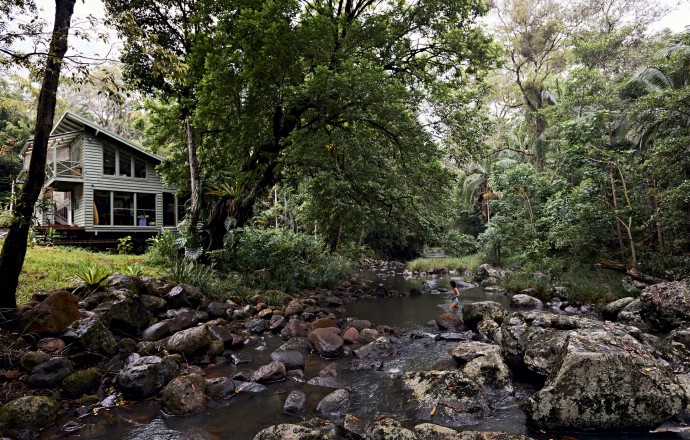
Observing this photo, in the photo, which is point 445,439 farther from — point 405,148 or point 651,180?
point 651,180

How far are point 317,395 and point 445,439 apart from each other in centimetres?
200

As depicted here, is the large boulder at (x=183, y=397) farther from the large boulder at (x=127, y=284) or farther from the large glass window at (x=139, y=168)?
the large glass window at (x=139, y=168)

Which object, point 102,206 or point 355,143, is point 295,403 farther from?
point 102,206

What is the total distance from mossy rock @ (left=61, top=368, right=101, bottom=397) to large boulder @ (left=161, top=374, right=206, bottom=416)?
110cm

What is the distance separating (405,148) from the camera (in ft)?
36.5

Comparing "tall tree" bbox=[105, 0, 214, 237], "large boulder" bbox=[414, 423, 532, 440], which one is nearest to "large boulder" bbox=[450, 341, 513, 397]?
"large boulder" bbox=[414, 423, 532, 440]

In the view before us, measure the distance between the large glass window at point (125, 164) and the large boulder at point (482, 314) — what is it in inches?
781

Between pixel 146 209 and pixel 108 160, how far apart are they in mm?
3242

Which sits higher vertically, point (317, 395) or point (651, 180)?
point (651, 180)

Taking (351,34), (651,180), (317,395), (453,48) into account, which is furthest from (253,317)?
(651,180)

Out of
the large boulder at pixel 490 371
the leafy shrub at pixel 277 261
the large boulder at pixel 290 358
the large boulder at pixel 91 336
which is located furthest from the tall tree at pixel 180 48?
the large boulder at pixel 490 371

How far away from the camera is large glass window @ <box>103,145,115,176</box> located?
20.1 m

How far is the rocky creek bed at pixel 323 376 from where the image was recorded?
415cm

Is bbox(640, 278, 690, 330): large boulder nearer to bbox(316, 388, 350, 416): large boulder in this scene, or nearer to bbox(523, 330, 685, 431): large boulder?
bbox(523, 330, 685, 431): large boulder
